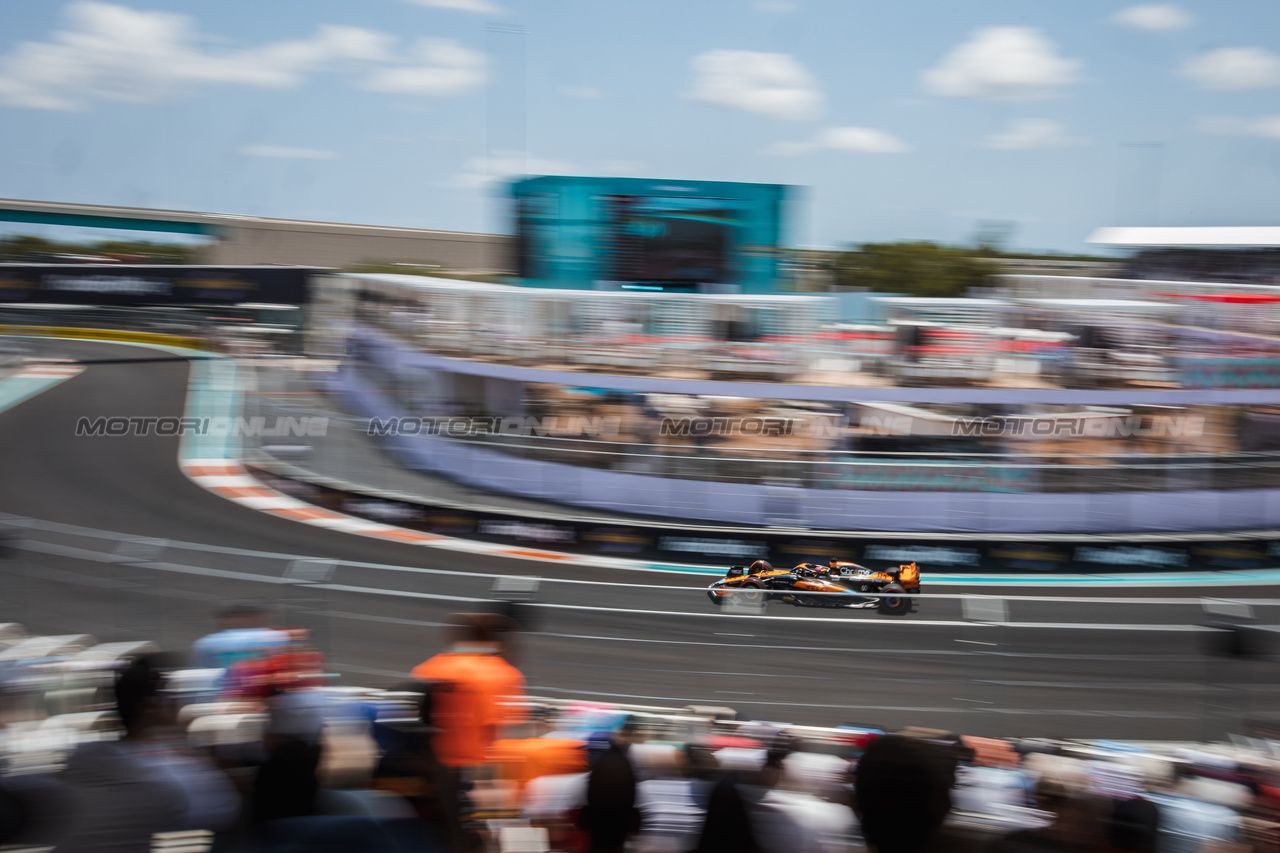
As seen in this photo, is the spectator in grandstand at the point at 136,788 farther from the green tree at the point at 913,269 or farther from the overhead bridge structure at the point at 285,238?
the green tree at the point at 913,269

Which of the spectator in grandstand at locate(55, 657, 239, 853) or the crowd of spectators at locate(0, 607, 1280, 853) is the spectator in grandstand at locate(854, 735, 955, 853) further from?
the spectator in grandstand at locate(55, 657, 239, 853)

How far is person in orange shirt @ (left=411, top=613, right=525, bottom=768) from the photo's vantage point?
3629 millimetres

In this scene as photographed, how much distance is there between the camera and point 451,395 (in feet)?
55.3

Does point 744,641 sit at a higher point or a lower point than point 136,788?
lower

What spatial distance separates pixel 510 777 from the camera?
12.3 feet

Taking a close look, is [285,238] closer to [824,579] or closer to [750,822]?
[824,579]

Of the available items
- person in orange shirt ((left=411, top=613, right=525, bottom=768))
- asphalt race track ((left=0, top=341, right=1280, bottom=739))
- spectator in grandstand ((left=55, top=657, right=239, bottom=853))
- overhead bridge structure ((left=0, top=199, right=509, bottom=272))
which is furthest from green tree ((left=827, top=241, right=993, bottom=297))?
spectator in grandstand ((left=55, top=657, right=239, bottom=853))

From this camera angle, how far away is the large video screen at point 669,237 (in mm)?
18125

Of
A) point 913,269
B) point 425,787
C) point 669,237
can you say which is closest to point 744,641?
point 425,787

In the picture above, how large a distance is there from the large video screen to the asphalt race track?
40.4 ft

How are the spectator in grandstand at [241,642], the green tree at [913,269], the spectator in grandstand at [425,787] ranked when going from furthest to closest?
the green tree at [913,269] < the spectator in grandstand at [241,642] < the spectator in grandstand at [425,787]

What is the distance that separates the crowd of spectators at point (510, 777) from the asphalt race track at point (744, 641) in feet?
0.86

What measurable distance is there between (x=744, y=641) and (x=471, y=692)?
2093 mm

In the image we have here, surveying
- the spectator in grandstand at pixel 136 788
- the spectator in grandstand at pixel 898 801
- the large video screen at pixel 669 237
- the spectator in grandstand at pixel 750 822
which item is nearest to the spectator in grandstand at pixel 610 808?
the spectator in grandstand at pixel 750 822
